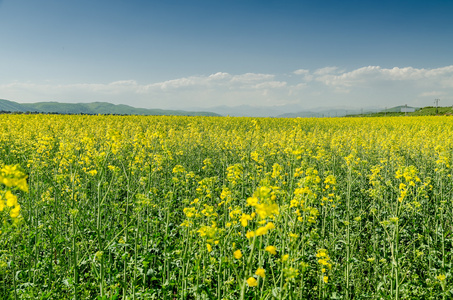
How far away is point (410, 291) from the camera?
12.4 feet

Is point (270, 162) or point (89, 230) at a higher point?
point (270, 162)

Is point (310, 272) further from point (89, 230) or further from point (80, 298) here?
point (89, 230)

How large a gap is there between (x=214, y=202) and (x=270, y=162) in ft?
12.7

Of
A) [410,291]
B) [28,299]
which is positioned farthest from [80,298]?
[410,291]

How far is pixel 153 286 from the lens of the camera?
13.9 ft

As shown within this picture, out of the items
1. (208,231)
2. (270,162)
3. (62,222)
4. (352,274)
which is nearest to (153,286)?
(62,222)

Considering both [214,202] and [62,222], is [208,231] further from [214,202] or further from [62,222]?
[214,202]

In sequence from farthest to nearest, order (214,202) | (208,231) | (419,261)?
(214,202)
(419,261)
(208,231)

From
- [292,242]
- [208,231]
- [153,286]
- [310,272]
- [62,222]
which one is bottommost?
[153,286]

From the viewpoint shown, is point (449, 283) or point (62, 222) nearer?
point (449, 283)

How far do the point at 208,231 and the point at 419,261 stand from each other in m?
4.33

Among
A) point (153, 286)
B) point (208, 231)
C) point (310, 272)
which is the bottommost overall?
point (153, 286)

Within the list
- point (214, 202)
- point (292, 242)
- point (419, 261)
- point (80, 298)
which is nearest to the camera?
point (292, 242)

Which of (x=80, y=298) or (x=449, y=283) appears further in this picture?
(x=449, y=283)
